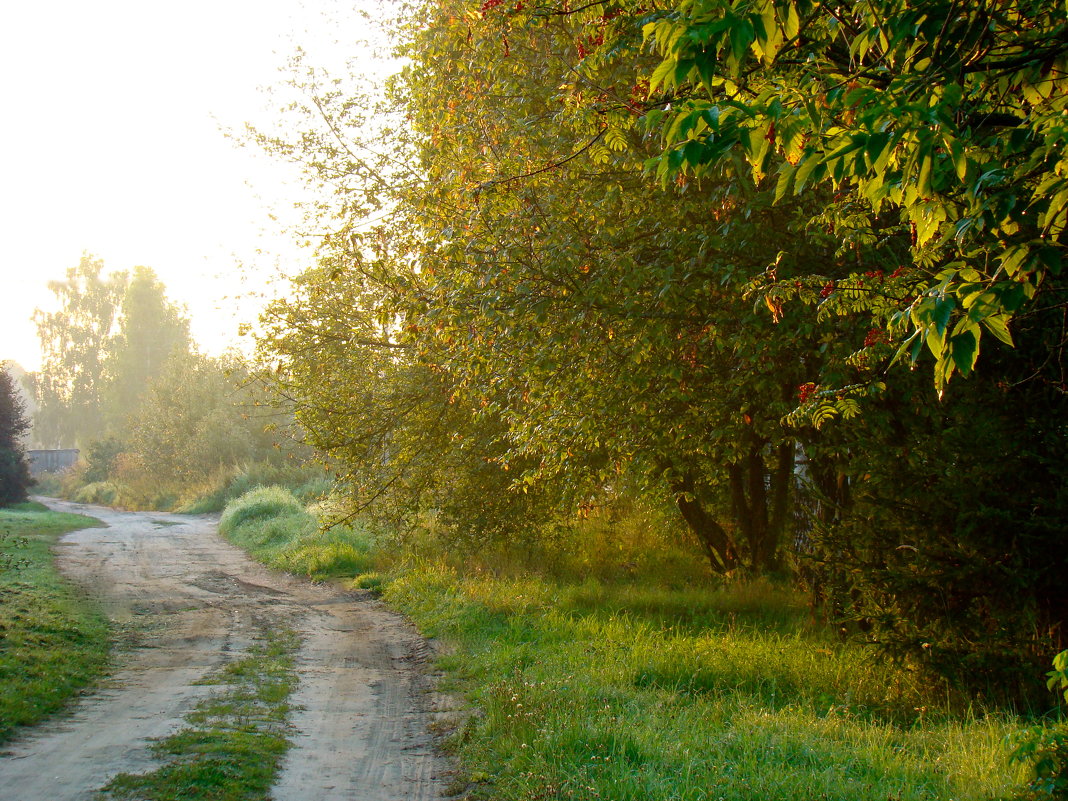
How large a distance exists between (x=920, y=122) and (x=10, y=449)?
39.2 metres

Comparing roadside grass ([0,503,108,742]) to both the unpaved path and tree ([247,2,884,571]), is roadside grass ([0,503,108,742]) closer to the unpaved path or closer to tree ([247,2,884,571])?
the unpaved path

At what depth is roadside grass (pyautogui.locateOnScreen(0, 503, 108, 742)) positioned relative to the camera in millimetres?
7273

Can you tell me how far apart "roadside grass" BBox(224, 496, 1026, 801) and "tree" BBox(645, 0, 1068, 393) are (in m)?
2.72

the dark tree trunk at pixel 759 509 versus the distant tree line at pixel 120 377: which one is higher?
the distant tree line at pixel 120 377

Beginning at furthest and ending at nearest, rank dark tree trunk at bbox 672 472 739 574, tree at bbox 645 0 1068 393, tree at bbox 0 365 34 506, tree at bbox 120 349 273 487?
1. tree at bbox 120 349 273 487
2. tree at bbox 0 365 34 506
3. dark tree trunk at bbox 672 472 739 574
4. tree at bbox 645 0 1068 393

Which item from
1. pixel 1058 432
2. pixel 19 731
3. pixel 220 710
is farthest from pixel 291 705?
pixel 1058 432

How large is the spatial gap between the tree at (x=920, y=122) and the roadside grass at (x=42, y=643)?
6.86 meters

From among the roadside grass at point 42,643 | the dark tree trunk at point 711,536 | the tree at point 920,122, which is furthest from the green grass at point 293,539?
the tree at point 920,122

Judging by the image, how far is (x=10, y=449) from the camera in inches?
1369

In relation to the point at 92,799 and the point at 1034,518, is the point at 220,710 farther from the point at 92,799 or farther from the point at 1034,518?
the point at 1034,518

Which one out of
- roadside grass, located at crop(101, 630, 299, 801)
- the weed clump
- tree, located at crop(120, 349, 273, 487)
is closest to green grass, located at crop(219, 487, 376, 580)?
the weed clump

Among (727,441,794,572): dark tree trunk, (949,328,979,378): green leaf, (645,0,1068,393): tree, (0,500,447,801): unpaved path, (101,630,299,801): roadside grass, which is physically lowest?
(0,500,447,801): unpaved path

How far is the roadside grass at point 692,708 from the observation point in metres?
4.96

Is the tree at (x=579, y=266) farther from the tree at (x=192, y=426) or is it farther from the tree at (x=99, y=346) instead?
the tree at (x=99, y=346)
